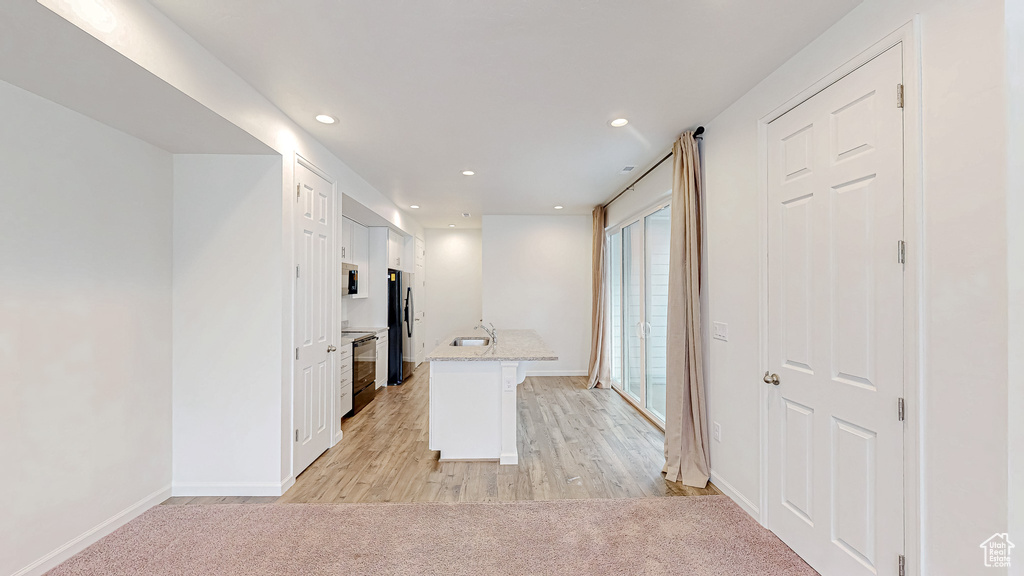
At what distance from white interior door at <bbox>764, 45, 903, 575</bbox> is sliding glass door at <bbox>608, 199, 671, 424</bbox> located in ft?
5.36

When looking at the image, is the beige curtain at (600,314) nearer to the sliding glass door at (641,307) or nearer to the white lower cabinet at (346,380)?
the sliding glass door at (641,307)

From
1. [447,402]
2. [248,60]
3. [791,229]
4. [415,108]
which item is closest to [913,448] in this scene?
[791,229]

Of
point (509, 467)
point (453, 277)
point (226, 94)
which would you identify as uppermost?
point (226, 94)

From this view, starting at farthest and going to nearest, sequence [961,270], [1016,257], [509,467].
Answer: [509,467] < [961,270] < [1016,257]

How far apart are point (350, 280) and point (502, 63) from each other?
11.9ft

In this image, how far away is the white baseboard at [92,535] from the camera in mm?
1958

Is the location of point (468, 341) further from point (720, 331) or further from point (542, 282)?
point (720, 331)

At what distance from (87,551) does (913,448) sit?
3.81 meters

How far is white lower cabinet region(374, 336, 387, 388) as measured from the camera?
222 inches

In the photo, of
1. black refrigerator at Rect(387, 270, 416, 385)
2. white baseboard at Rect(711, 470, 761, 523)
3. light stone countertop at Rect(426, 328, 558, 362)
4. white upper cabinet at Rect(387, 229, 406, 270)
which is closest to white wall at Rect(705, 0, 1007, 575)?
white baseboard at Rect(711, 470, 761, 523)

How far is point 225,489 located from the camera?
2.75 m

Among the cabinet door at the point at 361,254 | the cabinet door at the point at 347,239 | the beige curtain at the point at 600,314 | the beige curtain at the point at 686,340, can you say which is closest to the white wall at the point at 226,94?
the cabinet door at the point at 347,239

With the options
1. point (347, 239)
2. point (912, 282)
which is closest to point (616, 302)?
point (347, 239)

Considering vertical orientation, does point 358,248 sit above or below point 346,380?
above
